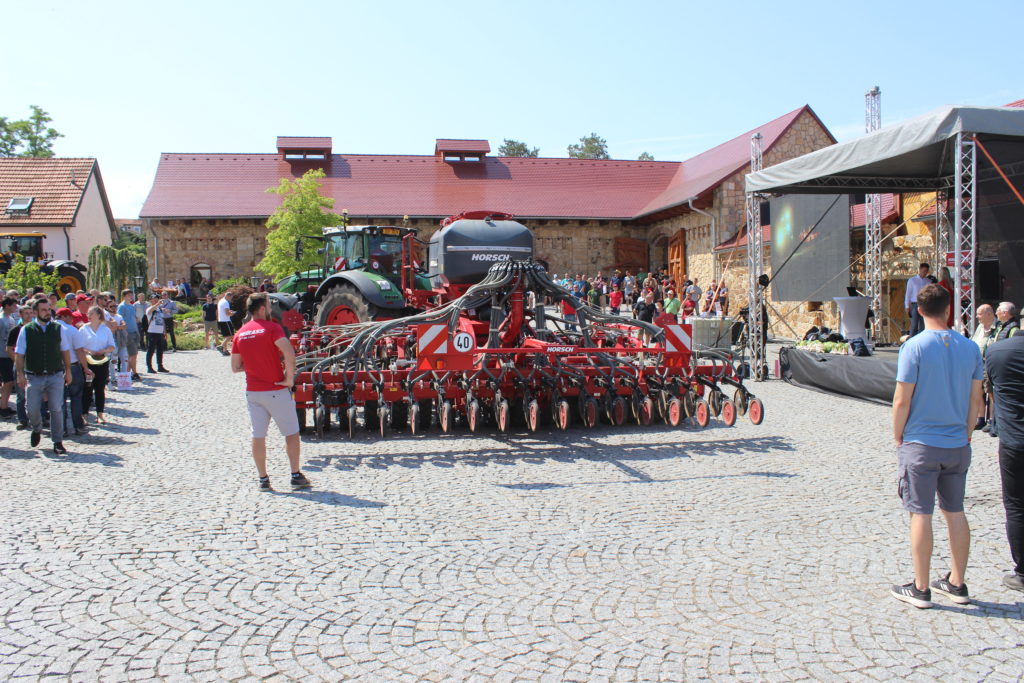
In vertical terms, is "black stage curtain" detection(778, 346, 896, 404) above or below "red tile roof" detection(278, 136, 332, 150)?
below

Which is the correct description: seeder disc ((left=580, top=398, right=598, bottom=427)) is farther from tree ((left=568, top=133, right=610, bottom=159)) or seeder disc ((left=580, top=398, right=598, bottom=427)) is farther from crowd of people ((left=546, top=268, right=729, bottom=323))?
tree ((left=568, top=133, right=610, bottom=159))

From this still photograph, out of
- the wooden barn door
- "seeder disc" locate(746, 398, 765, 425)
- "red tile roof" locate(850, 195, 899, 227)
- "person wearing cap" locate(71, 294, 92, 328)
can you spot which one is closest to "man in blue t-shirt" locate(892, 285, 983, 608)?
"seeder disc" locate(746, 398, 765, 425)

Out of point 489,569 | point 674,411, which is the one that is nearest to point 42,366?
point 489,569

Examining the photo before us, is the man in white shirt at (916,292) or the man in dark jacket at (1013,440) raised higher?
the man in white shirt at (916,292)

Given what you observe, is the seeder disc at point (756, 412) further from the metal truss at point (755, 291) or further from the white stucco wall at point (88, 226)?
the white stucco wall at point (88, 226)

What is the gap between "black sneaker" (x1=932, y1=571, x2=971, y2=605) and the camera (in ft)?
12.6

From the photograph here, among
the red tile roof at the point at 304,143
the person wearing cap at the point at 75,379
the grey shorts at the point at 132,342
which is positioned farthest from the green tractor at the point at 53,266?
the person wearing cap at the point at 75,379

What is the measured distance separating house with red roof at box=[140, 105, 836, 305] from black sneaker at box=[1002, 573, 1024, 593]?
26.8 meters

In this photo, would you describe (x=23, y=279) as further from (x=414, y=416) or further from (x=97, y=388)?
(x=414, y=416)

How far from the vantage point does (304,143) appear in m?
36.2

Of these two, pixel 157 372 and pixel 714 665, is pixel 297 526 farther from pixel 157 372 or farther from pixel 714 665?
pixel 157 372

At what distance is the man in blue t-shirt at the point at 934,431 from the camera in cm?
380

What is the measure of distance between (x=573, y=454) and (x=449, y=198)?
28.6 metres

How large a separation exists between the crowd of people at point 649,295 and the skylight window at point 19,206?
915 inches
